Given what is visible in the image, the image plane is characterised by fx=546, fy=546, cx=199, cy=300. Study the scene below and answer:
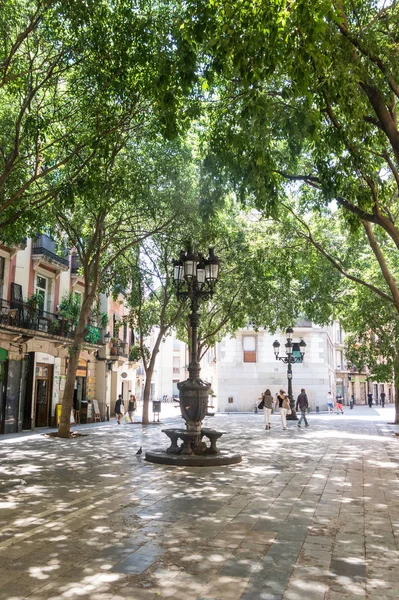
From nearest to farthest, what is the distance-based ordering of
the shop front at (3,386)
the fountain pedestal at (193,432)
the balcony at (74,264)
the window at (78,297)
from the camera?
the fountain pedestal at (193,432)
the shop front at (3,386)
the window at (78,297)
the balcony at (74,264)

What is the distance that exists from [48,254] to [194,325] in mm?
12337

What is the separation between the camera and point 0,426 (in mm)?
20172

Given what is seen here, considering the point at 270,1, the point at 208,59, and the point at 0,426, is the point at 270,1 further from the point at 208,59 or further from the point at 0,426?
the point at 0,426

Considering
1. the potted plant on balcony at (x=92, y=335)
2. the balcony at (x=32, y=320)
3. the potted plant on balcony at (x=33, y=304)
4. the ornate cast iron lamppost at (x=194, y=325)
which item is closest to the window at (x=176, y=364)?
the potted plant on balcony at (x=92, y=335)

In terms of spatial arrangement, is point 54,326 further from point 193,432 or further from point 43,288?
point 193,432

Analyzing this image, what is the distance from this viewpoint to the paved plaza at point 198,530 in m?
4.65

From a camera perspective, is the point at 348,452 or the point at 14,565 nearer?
the point at 14,565

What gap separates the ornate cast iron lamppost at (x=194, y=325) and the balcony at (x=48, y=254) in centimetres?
1061

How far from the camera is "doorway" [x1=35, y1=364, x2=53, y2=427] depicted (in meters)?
23.5

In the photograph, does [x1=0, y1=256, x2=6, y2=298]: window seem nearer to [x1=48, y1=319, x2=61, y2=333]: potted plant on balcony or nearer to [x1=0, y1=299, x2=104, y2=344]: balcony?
[x1=0, y1=299, x2=104, y2=344]: balcony

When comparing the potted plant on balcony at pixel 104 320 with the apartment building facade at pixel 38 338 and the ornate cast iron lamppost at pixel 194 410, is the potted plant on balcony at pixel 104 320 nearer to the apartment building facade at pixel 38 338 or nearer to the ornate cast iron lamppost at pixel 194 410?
the apartment building facade at pixel 38 338

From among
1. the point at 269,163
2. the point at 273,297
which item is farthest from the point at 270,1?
the point at 273,297

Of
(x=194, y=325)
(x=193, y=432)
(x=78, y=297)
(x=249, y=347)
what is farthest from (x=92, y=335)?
(x=249, y=347)

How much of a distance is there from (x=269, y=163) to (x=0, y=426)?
1550 centimetres
